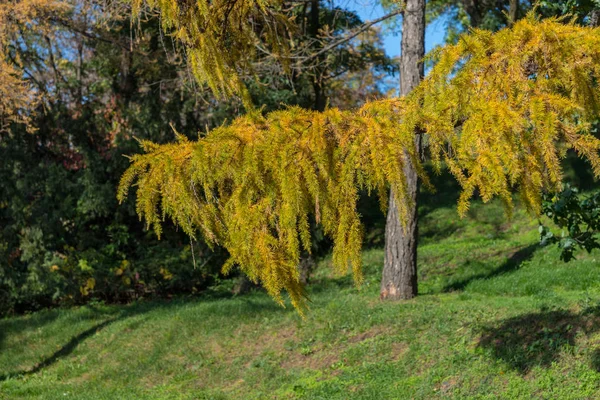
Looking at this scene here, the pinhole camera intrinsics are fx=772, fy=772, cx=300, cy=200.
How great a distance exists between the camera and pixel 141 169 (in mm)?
4684

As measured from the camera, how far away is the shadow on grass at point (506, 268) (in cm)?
1142

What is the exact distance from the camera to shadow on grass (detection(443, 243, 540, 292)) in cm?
1142

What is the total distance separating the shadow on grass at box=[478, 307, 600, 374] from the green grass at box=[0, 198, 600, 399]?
18mm

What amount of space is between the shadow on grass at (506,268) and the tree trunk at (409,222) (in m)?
1.04

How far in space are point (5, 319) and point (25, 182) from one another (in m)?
2.57

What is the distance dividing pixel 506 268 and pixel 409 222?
279cm

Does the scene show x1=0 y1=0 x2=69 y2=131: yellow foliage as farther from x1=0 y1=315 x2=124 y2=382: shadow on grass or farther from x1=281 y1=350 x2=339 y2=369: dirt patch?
x1=281 y1=350 x2=339 y2=369: dirt patch

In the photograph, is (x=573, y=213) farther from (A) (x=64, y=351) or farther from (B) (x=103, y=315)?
(B) (x=103, y=315)

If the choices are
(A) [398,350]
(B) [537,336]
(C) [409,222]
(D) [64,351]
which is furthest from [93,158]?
(B) [537,336]

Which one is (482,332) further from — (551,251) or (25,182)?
(25,182)

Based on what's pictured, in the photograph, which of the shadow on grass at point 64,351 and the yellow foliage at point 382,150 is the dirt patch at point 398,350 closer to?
the yellow foliage at point 382,150

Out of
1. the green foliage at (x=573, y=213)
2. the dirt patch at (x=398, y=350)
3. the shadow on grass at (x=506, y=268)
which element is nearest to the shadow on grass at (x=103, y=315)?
the shadow on grass at (x=506, y=268)

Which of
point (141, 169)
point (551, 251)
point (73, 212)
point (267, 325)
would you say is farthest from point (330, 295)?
point (141, 169)

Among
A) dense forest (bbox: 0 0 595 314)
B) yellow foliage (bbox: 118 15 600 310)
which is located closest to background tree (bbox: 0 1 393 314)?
dense forest (bbox: 0 0 595 314)
